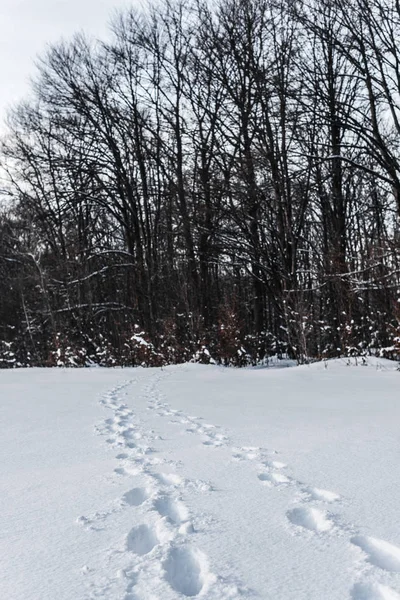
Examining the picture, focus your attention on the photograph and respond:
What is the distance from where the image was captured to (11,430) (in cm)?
440

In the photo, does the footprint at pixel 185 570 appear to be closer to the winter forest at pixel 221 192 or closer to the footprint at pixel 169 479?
the footprint at pixel 169 479

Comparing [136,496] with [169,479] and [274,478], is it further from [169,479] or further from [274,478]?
[274,478]

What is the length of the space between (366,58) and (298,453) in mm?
8969

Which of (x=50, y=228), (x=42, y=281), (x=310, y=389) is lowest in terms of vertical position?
(x=310, y=389)

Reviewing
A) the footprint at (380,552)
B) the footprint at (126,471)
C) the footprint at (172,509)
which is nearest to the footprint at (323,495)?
the footprint at (380,552)

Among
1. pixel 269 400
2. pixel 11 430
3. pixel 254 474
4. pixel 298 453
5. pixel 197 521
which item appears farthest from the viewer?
pixel 269 400

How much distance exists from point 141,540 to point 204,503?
17.6 inches

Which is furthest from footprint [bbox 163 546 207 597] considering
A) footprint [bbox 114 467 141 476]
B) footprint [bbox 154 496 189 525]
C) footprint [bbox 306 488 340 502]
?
footprint [bbox 114 467 141 476]

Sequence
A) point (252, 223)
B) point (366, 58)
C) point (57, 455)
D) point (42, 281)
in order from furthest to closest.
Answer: point (42, 281), point (252, 223), point (366, 58), point (57, 455)

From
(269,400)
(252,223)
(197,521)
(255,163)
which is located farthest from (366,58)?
(197,521)

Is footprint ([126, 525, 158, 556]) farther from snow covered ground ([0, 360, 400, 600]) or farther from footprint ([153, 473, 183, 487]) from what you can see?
footprint ([153, 473, 183, 487])

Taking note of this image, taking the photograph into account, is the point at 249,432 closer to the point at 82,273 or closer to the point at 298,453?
the point at 298,453

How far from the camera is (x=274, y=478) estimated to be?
267cm

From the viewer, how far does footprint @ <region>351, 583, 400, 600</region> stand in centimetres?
145
